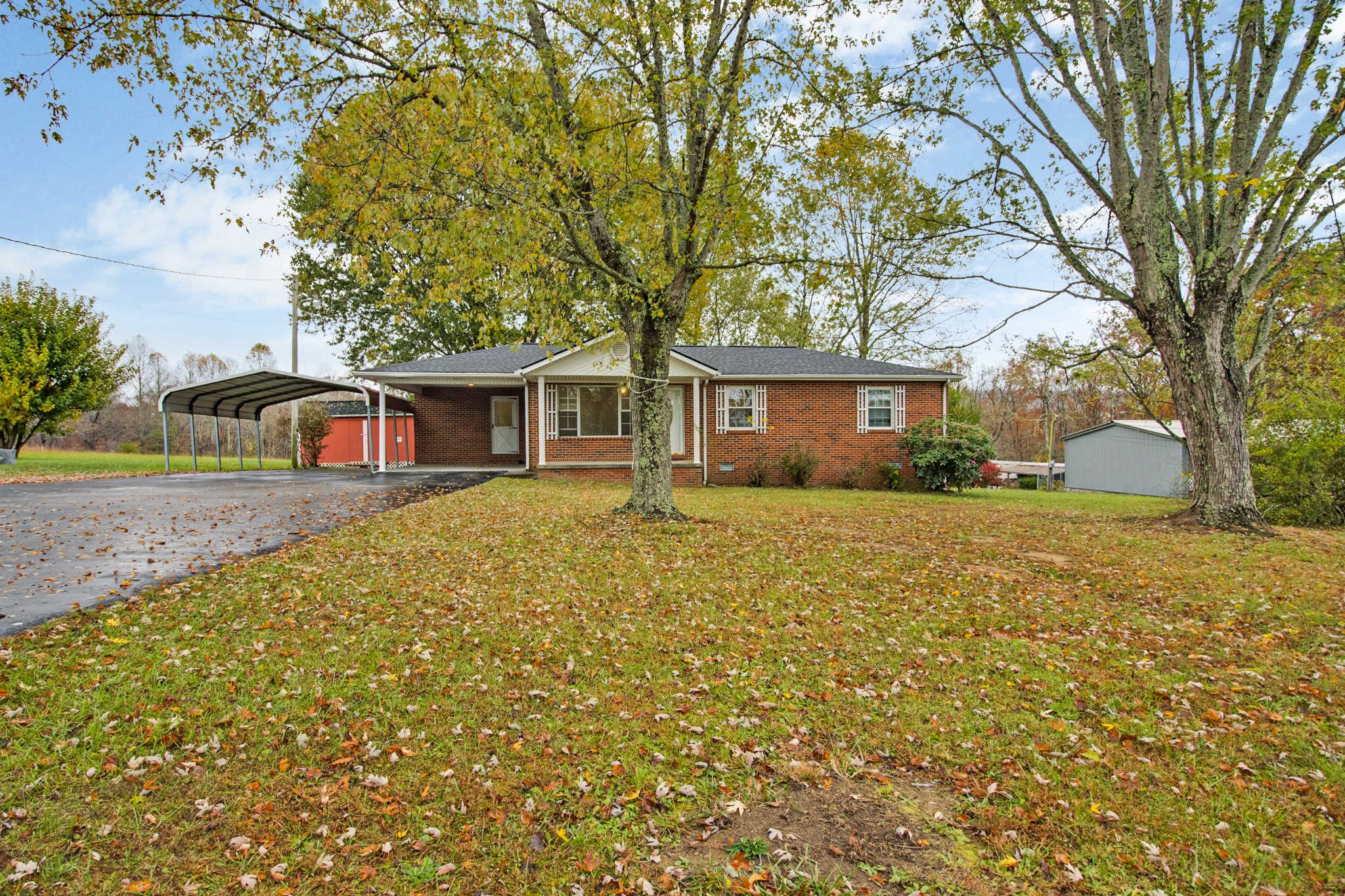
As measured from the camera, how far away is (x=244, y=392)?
17.8 meters

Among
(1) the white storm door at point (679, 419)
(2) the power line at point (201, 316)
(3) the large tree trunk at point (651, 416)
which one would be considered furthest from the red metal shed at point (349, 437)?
(3) the large tree trunk at point (651, 416)

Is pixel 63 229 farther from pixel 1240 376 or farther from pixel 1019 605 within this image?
pixel 1240 376

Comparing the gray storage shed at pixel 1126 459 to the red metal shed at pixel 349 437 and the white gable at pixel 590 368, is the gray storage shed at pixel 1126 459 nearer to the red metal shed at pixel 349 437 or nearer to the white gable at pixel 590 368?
the white gable at pixel 590 368

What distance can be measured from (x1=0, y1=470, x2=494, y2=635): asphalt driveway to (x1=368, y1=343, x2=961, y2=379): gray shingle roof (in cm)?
396

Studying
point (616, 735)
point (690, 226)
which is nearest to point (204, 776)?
point (616, 735)

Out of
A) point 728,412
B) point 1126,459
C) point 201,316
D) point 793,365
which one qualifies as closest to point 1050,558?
point 728,412

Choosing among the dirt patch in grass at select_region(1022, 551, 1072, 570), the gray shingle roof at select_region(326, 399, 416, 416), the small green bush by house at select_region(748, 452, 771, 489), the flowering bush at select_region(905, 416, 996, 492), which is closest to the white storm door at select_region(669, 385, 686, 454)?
the small green bush by house at select_region(748, 452, 771, 489)

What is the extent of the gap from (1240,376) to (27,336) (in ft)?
97.0

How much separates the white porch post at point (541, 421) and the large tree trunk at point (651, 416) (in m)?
7.67

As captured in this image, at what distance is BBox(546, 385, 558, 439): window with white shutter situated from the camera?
17.3 meters

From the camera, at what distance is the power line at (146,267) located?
16016 mm

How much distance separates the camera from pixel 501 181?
22.3 feet

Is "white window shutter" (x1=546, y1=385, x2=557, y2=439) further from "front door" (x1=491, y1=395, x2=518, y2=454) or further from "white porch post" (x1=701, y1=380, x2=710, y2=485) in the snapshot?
"white porch post" (x1=701, y1=380, x2=710, y2=485)

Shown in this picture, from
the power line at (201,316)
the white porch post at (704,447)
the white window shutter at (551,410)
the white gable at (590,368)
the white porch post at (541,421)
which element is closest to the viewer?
the white gable at (590,368)
